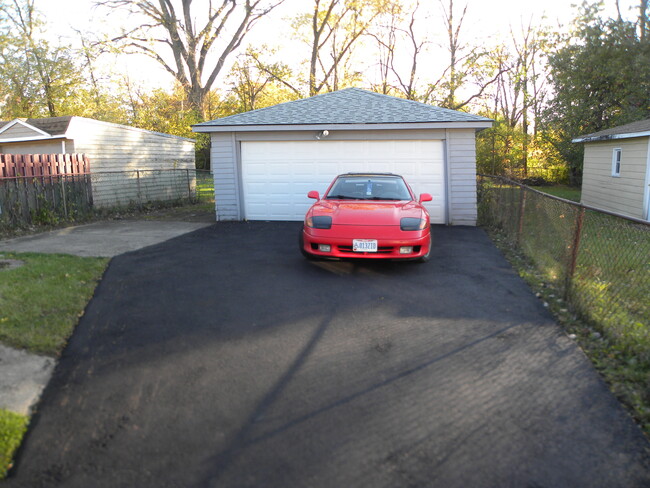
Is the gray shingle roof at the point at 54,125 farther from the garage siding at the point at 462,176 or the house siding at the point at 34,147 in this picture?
the garage siding at the point at 462,176

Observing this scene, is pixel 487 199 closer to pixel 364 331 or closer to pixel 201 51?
pixel 364 331

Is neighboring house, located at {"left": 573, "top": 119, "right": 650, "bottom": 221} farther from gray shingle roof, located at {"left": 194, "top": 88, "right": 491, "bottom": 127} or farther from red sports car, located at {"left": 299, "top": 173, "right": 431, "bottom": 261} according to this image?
red sports car, located at {"left": 299, "top": 173, "right": 431, "bottom": 261}

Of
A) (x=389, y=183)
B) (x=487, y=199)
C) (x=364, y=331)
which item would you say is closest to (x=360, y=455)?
(x=364, y=331)

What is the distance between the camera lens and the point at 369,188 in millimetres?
8586

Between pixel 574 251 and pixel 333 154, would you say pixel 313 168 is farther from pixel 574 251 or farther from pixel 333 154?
pixel 574 251

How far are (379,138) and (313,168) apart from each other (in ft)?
6.07

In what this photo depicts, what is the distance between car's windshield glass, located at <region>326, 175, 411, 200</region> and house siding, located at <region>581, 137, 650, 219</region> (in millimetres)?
8842

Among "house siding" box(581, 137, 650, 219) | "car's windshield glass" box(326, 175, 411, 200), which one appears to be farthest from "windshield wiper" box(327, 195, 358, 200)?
"house siding" box(581, 137, 650, 219)

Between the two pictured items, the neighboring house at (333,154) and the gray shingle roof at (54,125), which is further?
the gray shingle roof at (54,125)

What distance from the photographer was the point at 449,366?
4.13m

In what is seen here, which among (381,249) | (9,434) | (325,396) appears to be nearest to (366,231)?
(381,249)

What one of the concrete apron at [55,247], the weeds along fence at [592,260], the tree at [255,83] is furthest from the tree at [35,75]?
the weeds along fence at [592,260]

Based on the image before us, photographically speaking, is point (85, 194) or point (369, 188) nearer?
point (369, 188)

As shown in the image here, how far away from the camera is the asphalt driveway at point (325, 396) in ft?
9.20
